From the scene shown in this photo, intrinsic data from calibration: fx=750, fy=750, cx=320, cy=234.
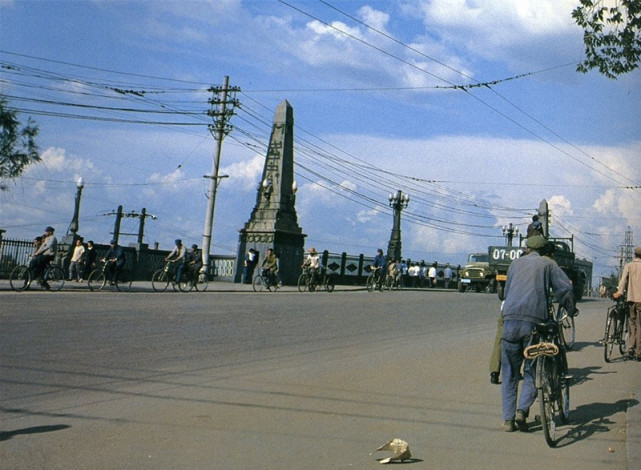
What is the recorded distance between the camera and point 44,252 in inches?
795

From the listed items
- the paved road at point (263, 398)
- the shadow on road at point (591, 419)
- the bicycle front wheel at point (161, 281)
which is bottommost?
the paved road at point (263, 398)

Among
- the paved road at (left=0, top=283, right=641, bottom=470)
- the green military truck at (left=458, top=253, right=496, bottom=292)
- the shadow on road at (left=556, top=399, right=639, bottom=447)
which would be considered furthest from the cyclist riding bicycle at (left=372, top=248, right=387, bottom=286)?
the shadow on road at (left=556, top=399, right=639, bottom=447)

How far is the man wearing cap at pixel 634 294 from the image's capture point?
451 inches

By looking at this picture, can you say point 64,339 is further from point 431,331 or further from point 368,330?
point 431,331

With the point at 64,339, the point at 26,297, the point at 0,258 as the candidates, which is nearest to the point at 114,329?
the point at 64,339

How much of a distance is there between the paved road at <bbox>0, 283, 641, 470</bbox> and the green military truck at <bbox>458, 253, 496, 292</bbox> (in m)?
27.7

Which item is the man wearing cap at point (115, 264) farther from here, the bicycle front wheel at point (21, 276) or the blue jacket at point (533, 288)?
the blue jacket at point (533, 288)

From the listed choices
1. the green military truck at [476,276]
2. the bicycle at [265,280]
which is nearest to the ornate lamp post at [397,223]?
the green military truck at [476,276]

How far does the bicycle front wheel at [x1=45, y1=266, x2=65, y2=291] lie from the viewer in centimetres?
2092

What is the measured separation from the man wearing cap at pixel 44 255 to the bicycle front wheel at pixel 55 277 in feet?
1.25

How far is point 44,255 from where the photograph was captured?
20.2 m

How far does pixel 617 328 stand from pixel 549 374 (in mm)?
6407

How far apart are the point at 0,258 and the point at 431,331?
18907 mm

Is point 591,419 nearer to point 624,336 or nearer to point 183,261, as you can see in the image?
point 624,336
